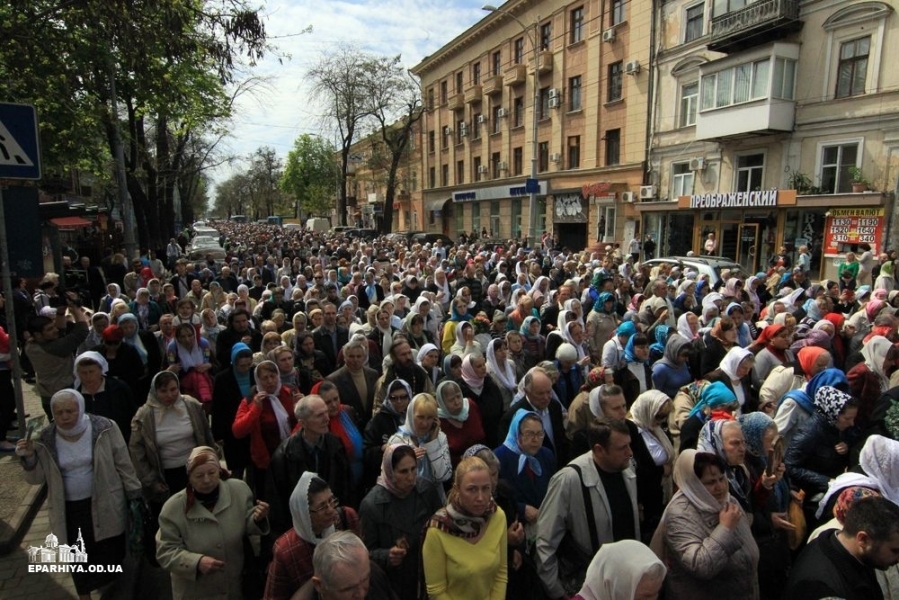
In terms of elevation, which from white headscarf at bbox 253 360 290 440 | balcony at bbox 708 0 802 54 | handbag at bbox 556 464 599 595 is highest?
balcony at bbox 708 0 802 54

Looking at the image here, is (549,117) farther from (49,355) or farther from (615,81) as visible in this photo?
(49,355)

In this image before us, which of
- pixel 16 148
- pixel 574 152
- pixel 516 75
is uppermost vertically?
pixel 516 75

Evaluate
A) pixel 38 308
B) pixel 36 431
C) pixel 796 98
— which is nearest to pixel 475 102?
pixel 796 98

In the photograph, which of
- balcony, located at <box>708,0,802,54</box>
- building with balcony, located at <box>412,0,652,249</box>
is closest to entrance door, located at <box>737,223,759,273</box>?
building with balcony, located at <box>412,0,652,249</box>

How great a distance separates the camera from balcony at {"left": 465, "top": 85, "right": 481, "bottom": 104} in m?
38.1

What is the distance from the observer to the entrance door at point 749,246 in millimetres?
19844

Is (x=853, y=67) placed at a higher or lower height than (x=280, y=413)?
higher

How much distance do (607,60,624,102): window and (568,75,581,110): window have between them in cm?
235

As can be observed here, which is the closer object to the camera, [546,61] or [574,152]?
[574,152]

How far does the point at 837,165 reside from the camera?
17.7 metres

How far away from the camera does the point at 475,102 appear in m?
39.1

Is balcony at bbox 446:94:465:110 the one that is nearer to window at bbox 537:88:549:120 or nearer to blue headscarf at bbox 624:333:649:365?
window at bbox 537:88:549:120

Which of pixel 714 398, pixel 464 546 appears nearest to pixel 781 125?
pixel 714 398

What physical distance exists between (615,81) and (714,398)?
86.6 feet
